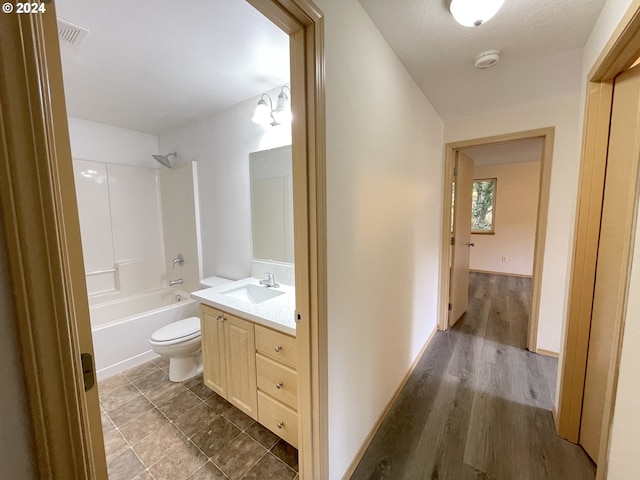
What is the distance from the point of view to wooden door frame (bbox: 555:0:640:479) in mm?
1298

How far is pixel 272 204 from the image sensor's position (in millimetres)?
2225

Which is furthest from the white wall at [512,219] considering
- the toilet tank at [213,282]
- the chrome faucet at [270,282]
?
the toilet tank at [213,282]

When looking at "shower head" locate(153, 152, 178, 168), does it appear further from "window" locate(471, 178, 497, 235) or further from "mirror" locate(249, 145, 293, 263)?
"window" locate(471, 178, 497, 235)

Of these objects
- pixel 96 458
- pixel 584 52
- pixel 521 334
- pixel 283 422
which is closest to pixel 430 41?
pixel 584 52

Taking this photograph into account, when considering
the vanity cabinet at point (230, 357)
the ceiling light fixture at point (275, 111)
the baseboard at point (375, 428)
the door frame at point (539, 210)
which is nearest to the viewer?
the baseboard at point (375, 428)

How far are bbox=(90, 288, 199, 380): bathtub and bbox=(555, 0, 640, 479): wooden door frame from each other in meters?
3.11

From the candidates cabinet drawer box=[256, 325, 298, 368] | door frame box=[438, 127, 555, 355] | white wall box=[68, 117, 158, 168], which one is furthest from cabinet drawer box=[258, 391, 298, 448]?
white wall box=[68, 117, 158, 168]

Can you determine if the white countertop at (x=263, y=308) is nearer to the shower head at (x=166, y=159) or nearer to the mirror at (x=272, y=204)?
the mirror at (x=272, y=204)

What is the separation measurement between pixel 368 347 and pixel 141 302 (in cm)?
293

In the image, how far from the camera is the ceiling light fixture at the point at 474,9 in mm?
1120

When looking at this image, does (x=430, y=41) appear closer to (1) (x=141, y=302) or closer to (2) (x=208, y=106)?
(2) (x=208, y=106)

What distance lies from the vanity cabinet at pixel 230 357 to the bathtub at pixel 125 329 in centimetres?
100

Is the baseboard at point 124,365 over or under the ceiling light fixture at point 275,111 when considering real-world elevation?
under

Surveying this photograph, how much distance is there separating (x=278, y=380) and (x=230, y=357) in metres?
0.44
